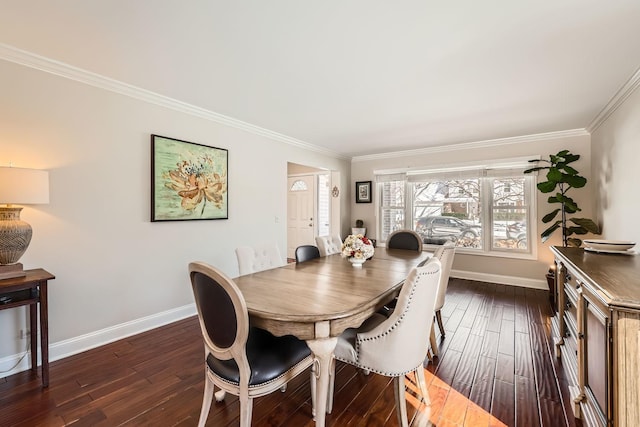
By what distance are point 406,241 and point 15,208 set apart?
3738mm

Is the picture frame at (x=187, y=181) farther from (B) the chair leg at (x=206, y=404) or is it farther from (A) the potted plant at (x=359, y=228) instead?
(A) the potted plant at (x=359, y=228)

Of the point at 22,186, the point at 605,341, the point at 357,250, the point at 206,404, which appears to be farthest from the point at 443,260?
the point at 22,186

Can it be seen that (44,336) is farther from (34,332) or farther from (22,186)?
(22,186)

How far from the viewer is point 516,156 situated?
14.9 feet

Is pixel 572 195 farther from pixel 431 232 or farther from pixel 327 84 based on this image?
pixel 327 84

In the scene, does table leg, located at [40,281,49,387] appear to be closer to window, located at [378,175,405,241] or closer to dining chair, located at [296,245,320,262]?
dining chair, located at [296,245,320,262]

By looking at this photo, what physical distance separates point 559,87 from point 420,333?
277 cm

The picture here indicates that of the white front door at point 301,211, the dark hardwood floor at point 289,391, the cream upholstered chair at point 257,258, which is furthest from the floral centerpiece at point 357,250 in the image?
the white front door at point 301,211

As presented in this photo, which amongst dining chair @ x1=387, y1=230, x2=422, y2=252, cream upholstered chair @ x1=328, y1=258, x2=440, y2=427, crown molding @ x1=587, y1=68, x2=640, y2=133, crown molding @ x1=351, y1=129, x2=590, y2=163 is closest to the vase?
cream upholstered chair @ x1=328, y1=258, x2=440, y2=427

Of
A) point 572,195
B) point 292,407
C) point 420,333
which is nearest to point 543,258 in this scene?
point 572,195

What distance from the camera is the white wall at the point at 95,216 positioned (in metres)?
2.21

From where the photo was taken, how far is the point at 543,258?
14.5 feet

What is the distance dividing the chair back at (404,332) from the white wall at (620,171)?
7.88 feet

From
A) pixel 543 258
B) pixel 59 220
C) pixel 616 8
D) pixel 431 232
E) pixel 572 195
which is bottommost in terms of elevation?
pixel 543 258
